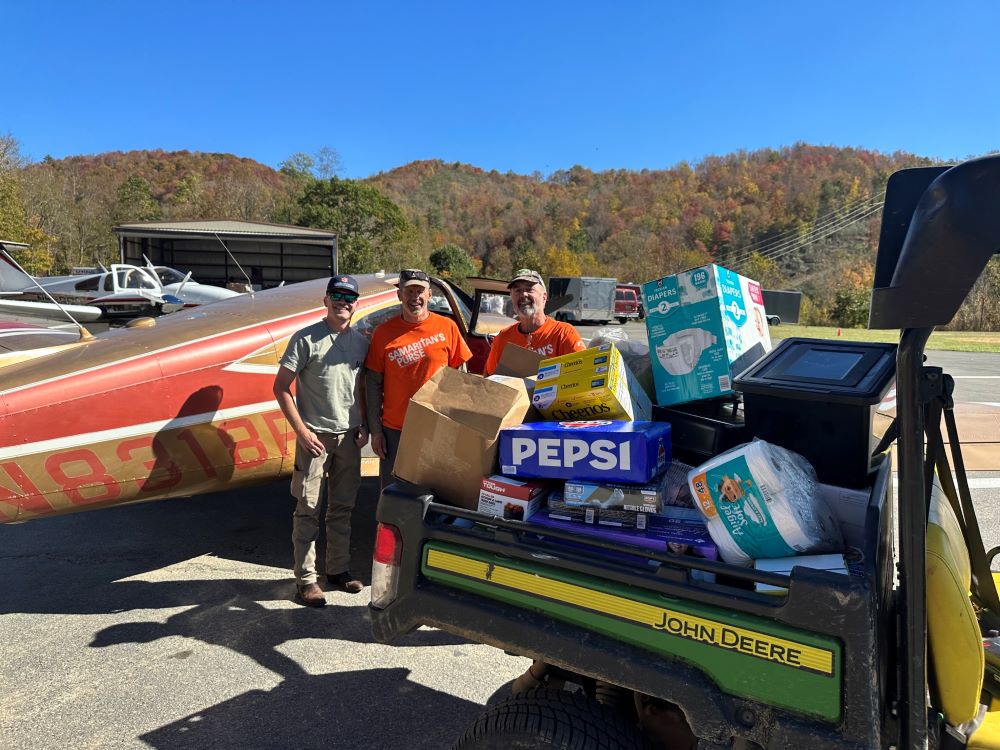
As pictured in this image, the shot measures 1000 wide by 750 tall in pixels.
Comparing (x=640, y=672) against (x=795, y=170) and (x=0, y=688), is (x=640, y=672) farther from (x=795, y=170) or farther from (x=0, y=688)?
(x=795, y=170)

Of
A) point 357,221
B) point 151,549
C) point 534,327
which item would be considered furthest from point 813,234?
point 151,549

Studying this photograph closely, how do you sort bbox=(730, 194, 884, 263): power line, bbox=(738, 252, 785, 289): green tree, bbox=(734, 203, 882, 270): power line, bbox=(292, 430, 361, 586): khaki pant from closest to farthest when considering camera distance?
bbox=(292, 430, 361, 586): khaki pant, bbox=(738, 252, 785, 289): green tree, bbox=(734, 203, 882, 270): power line, bbox=(730, 194, 884, 263): power line

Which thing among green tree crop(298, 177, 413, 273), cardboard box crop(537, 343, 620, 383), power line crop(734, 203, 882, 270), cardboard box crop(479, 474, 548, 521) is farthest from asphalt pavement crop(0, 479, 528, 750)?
power line crop(734, 203, 882, 270)

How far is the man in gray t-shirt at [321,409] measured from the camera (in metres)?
3.63

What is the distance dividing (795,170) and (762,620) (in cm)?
10727

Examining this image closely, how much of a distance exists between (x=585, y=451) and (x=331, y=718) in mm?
1833

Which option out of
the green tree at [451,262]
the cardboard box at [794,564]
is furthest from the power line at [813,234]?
the cardboard box at [794,564]

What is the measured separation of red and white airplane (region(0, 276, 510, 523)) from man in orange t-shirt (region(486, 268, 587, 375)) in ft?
5.20

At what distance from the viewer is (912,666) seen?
1381 millimetres

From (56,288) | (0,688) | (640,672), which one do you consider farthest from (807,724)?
(56,288)

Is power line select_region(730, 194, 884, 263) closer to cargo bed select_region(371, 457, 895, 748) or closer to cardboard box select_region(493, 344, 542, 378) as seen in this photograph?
cardboard box select_region(493, 344, 542, 378)

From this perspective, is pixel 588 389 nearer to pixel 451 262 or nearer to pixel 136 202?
pixel 451 262

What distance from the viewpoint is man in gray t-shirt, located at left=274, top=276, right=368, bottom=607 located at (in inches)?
143

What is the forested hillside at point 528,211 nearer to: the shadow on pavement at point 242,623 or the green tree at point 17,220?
the green tree at point 17,220
